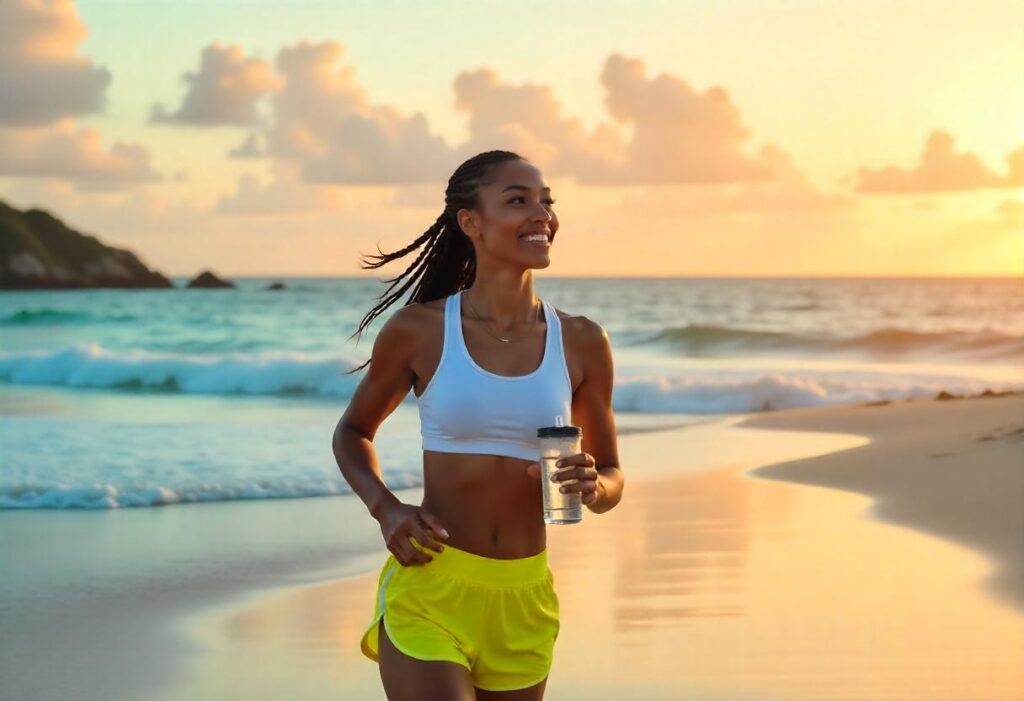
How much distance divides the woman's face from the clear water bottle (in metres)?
0.50

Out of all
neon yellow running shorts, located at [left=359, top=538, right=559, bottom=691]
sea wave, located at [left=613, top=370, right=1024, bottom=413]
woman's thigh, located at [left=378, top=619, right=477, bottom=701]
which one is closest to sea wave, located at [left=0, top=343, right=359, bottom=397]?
sea wave, located at [left=613, top=370, right=1024, bottom=413]

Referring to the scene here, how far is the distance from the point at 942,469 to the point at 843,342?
2433 centimetres

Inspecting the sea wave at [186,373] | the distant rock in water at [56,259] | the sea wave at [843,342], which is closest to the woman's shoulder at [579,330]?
the sea wave at [186,373]

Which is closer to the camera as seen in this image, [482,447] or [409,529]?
[409,529]

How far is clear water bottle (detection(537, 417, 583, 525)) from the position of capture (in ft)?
11.9

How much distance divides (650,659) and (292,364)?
21747 millimetres

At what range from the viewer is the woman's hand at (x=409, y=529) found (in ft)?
12.4

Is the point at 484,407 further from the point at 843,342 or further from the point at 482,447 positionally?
the point at 843,342

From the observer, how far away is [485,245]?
4082mm

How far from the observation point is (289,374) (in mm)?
27125

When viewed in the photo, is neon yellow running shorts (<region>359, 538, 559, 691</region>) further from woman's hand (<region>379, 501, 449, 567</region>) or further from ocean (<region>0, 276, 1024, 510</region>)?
ocean (<region>0, 276, 1024, 510</region>)

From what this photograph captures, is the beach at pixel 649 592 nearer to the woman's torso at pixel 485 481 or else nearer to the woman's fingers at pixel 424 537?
the woman's torso at pixel 485 481

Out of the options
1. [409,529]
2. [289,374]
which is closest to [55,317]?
[289,374]

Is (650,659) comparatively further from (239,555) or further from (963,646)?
(239,555)
